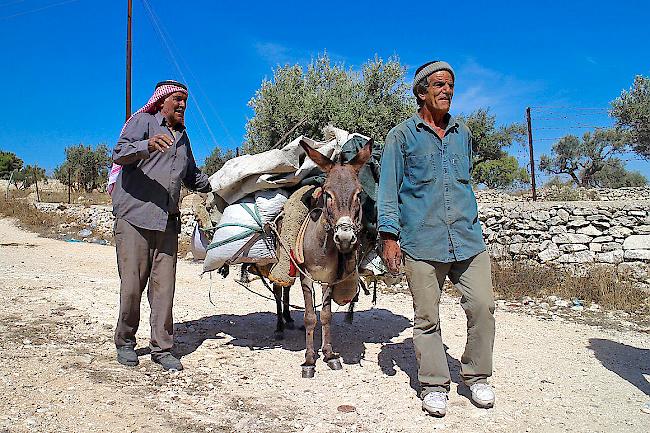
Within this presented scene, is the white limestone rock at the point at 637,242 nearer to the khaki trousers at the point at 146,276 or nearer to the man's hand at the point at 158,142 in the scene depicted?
the khaki trousers at the point at 146,276

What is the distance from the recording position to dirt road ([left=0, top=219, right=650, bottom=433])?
348 centimetres

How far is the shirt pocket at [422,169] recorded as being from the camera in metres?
3.78

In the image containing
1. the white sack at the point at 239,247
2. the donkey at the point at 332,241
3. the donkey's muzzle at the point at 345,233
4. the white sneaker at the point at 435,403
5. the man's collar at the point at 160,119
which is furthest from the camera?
the white sack at the point at 239,247

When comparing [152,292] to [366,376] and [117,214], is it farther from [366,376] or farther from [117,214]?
[366,376]

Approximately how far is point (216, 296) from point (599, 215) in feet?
23.2

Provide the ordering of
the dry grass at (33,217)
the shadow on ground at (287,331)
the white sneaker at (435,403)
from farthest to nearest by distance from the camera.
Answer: the dry grass at (33,217)
the shadow on ground at (287,331)
the white sneaker at (435,403)

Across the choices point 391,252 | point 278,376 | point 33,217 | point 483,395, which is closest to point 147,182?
point 278,376

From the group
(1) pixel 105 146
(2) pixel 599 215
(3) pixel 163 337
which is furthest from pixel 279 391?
(1) pixel 105 146

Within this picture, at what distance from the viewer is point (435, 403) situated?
3604mm

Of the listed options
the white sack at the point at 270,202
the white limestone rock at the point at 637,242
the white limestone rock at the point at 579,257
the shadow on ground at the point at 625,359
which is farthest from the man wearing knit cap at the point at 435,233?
the white limestone rock at the point at 637,242

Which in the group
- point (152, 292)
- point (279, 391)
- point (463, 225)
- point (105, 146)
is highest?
point (105, 146)

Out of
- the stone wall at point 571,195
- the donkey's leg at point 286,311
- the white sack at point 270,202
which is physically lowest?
the donkey's leg at point 286,311

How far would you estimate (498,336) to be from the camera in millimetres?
5961

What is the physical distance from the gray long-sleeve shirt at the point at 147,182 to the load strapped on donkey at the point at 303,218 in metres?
0.78
